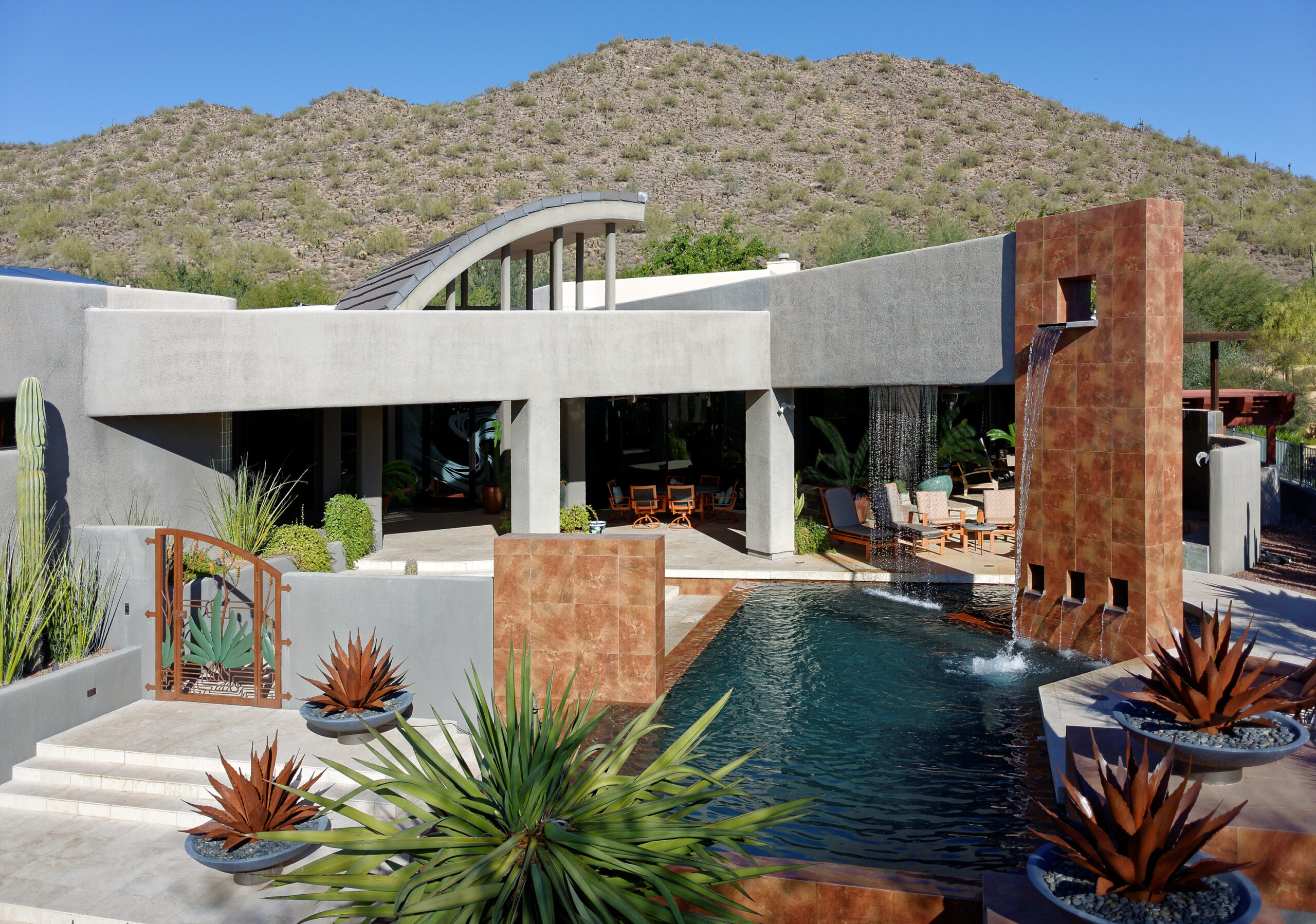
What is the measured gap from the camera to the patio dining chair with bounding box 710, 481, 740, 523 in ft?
71.7

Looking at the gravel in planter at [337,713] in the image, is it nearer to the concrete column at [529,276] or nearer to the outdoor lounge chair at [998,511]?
the concrete column at [529,276]

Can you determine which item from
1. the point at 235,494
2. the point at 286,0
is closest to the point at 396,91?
the point at 286,0

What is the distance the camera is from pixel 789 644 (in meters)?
12.0

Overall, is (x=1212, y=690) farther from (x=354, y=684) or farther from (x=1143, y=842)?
(x=354, y=684)

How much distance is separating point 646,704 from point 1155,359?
22.5ft

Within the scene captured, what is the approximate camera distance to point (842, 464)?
67.9 feet

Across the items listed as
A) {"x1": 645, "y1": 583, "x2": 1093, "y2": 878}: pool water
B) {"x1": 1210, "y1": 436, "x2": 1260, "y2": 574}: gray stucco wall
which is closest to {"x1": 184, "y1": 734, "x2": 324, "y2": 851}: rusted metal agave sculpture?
{"x1": 645, "y1": 583, "x2": 1093, "y2": 878}: pool water

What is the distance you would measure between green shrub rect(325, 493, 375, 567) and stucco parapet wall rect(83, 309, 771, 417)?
9.49ft

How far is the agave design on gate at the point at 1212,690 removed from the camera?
641cm

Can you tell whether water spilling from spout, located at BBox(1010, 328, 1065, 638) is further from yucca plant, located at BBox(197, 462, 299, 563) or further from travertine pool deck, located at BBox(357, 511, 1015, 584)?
yucca plant, located at BBox(197, 462, 299, 563)

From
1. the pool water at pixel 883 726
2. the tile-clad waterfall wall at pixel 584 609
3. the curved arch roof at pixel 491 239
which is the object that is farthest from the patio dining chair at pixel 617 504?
the tile-clad waterfall wall at pixel 584 609

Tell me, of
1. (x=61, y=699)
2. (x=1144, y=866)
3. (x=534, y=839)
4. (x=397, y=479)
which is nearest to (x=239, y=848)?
(x=534, y=839)

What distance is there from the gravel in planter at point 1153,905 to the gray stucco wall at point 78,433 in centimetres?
1070

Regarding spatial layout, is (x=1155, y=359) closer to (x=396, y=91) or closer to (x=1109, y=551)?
(x=1109, y=551)
